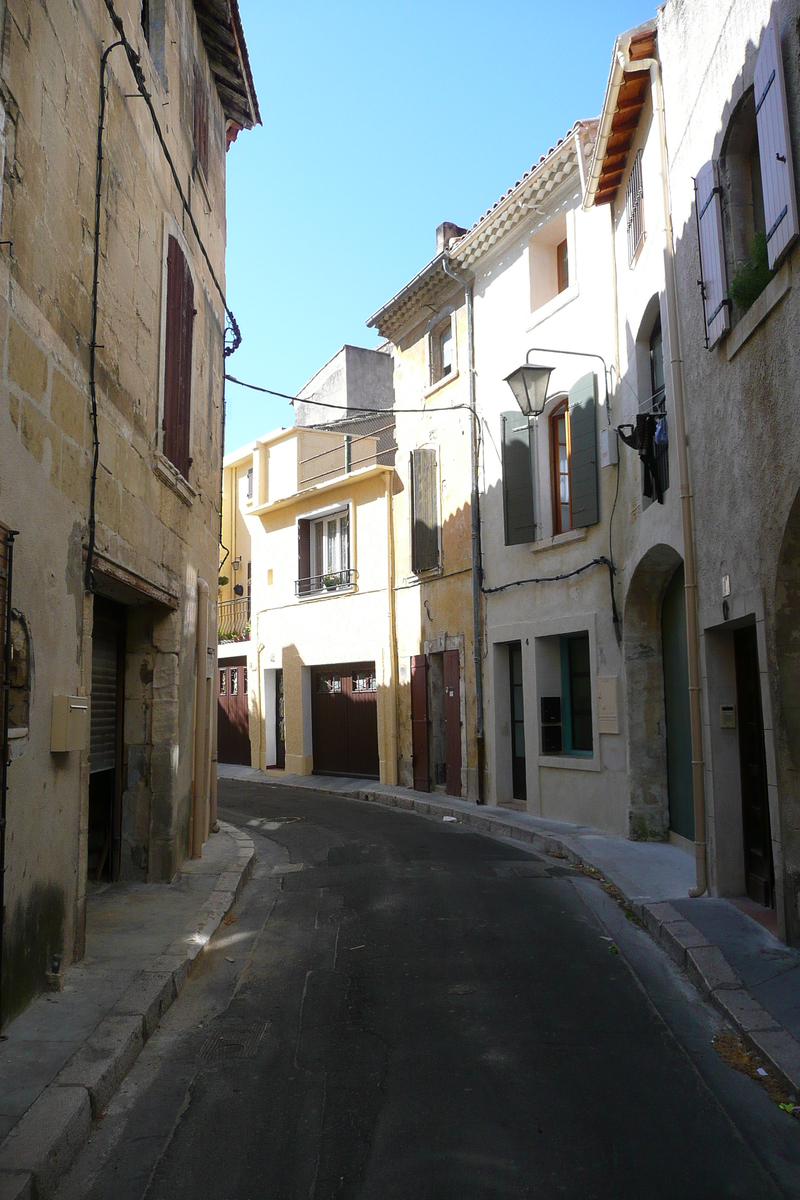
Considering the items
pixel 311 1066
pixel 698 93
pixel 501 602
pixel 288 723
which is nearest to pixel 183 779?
pixel 311 1066

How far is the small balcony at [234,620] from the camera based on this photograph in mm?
23203

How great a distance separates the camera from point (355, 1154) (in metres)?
3.39

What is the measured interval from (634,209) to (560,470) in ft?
11.9

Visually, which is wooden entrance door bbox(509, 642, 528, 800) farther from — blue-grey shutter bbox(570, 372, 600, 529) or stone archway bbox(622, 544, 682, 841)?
stone archway bbox(622, 544, 682, 841)

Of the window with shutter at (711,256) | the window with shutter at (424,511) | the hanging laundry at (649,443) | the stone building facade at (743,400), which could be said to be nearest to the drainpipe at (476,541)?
the window with shutter at (424,511)

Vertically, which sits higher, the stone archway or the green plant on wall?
the green plant on wall

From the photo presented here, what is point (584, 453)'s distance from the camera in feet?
37.7

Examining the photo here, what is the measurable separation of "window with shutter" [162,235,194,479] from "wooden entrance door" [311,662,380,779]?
10.0m

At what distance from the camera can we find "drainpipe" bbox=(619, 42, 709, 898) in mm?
7484

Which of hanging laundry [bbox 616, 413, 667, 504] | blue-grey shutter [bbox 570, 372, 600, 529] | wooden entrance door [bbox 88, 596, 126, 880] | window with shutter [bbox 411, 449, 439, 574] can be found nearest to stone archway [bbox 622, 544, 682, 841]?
hanging laundry [bbox 616, 413, 667, 504]

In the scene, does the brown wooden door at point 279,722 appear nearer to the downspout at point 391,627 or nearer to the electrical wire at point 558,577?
the downspout at point 391,627

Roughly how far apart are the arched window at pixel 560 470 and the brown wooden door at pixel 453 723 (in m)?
3.36

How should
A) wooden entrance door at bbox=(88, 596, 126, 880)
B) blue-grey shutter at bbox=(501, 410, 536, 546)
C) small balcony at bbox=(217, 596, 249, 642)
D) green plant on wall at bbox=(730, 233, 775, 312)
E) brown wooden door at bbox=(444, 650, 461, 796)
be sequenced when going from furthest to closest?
small balcony at bbox=(217, 596, 249, 642) → brown wooden door at bbox=(444, 650, 461, 796) → blue-grey shutter at bbox=(501, 410, 536, 546) → wooden entrance door at bbox=(88, 596, 126, 880) → green plant on wall at bbox=(730, 233, 775, 312)

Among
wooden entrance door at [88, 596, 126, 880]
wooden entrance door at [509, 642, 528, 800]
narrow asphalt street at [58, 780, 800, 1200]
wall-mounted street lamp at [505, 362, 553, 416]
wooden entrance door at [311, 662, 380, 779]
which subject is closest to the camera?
narrow asphalt street at [58, 780, 800, 1200]
